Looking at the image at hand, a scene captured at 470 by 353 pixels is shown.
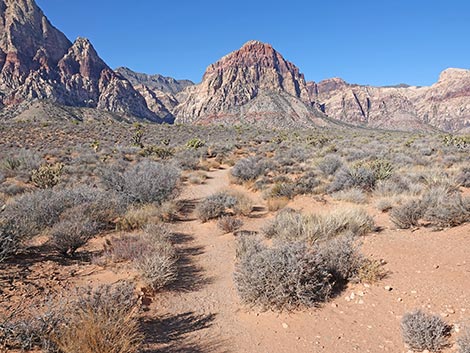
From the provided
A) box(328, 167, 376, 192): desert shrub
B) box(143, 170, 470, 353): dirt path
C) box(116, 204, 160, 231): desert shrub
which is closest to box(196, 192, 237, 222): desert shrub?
box(116, 204, 160, 231): desert shrub

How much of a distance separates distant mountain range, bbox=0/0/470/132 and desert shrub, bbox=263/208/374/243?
89.8m

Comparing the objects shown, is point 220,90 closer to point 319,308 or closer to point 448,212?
point 448,212

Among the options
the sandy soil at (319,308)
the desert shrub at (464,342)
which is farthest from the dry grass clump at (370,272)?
the desert shrub at (464,342)

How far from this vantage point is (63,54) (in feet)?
484

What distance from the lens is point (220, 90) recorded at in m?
Result: 139

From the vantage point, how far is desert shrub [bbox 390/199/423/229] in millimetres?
7137

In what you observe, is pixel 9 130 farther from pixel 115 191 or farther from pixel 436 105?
pixel 436 105

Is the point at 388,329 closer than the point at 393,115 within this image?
Yes

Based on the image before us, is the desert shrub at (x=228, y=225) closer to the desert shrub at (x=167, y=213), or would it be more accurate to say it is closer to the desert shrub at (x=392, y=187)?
the desert shrub at (x=167, y=213)

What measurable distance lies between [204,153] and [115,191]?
1636 cm

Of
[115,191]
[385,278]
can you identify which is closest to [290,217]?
[385,278]

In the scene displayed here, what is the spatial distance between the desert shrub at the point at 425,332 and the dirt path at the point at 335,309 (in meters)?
0.17

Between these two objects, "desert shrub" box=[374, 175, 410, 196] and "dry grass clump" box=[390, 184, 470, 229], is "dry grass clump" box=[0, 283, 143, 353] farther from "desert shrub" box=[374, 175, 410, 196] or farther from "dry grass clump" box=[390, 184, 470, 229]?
"desert shrub" box=[374, 175, 410, 196]

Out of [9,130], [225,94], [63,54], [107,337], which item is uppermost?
[63,54]
